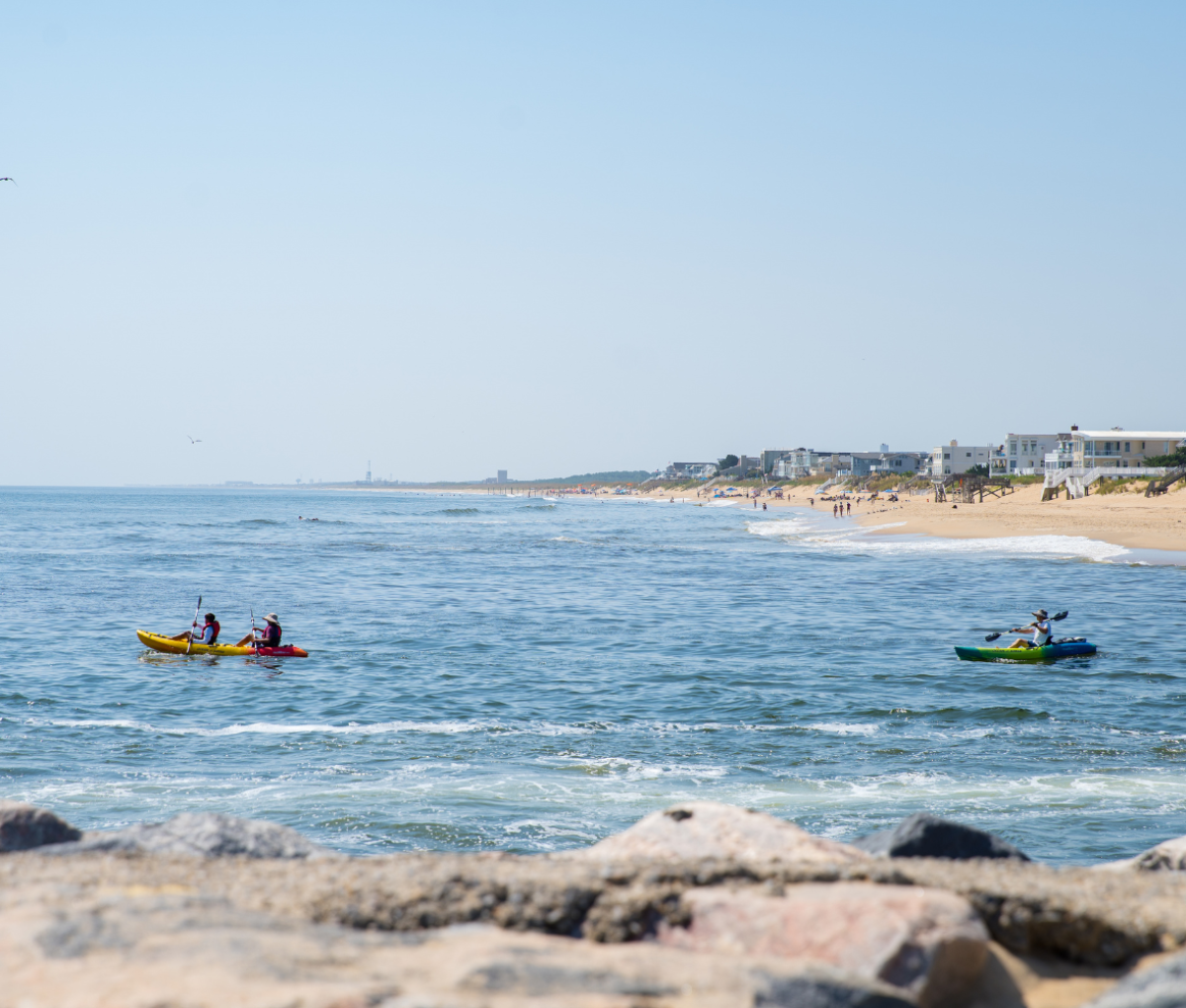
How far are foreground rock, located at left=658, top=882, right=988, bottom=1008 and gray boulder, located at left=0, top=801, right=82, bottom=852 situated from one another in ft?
14.8

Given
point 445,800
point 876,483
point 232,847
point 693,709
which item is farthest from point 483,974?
point 876,483

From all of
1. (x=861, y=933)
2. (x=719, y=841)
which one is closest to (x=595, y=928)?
(x=861, y=933)

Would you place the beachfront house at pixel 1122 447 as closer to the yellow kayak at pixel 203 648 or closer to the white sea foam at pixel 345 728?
the yellow kayak at pixel 203 648

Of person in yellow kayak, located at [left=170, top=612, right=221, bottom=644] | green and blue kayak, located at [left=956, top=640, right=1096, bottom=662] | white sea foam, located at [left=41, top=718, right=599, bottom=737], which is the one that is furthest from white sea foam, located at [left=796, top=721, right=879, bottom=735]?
person in yellow kayak, located at [left=170, top=612, right=221, bottom=644]

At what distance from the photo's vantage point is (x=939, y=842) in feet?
21.4

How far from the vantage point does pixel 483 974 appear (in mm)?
3924

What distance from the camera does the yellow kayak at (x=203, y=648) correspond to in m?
23.7

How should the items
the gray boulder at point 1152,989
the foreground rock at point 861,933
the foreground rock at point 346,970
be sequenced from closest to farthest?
the foreground rock at point 346,970 < the gray boulder at point 1152,989 < the foreground rock at point 861,933

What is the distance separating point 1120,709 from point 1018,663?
4695 mm

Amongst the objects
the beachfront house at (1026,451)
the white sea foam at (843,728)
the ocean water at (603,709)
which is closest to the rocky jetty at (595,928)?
the ocean water at (603,709)

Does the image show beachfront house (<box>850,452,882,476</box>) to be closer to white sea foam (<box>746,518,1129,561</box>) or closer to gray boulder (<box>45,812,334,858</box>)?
white sea foam (<box>746,518,1129,561</box>)

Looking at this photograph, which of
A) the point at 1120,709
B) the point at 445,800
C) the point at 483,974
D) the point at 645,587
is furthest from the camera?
the point at 645,587

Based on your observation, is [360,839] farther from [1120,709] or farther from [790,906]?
[1120,709]

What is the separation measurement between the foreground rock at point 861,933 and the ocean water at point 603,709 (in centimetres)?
585
